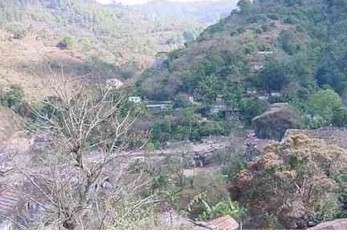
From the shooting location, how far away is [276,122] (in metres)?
11.7

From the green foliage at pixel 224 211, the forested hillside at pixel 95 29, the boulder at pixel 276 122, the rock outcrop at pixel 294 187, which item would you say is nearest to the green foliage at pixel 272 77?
the boulder at pixel 276 122

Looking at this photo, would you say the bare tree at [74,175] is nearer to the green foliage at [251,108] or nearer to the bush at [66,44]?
the green foliage at [251,108]

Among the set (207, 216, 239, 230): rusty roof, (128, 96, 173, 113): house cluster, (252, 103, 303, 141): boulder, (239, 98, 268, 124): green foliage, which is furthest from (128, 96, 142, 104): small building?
(207, 216, 239, 230): rusty roof

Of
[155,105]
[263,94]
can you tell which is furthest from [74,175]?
[155,105]

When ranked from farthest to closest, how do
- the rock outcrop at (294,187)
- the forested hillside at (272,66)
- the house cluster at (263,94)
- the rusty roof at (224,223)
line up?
the house cluster at (263,94) < the forested hillside at (272,66) < the rock outcrop at (294,187) < the rusty roof at (224,223)

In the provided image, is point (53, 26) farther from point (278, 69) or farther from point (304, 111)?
point (304, 111)

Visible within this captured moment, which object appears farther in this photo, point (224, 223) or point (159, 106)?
point (159, 106)

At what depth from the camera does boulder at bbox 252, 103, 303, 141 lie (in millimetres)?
11359

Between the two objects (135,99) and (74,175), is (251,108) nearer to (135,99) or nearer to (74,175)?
(135,99)

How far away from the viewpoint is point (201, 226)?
511cm

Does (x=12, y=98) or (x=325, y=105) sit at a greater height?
(x=325, y=105)

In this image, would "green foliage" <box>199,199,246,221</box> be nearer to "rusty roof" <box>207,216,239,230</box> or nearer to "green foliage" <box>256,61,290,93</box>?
"rusty roof" <box>207,216,239,230</box>

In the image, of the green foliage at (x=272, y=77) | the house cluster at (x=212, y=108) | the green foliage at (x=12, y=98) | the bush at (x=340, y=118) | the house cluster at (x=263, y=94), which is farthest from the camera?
the green foliage at (x=12, y=98)

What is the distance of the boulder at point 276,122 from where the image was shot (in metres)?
11.4
